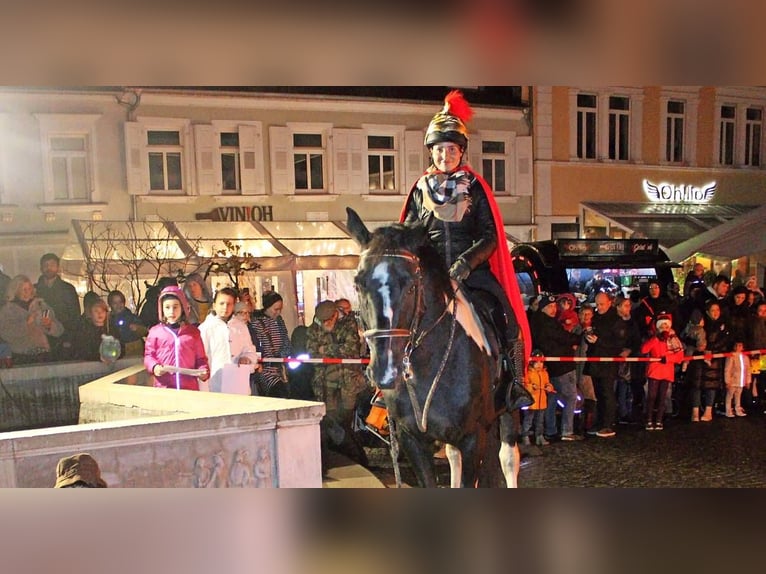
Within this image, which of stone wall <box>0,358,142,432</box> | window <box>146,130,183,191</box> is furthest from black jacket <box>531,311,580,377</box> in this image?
stone wall <box>0,358,142,432</box>

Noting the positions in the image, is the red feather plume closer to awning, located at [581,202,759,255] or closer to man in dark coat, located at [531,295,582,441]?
awning, located at [581,202,759,255]

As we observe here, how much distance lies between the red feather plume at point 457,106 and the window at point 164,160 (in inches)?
62.5

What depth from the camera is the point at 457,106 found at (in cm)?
350

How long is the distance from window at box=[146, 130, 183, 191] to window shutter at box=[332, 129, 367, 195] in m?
0.91

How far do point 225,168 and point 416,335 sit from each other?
1.81 metres

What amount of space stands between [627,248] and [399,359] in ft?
7.32

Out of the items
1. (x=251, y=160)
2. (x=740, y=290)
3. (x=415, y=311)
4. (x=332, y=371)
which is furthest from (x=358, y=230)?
(x=740, y=290)

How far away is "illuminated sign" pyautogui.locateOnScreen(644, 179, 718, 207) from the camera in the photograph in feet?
13.6

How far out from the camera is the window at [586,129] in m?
4.10
